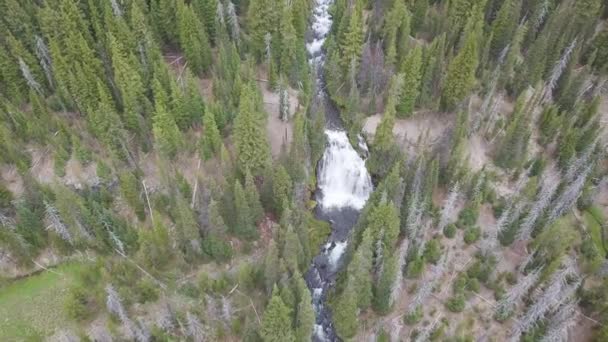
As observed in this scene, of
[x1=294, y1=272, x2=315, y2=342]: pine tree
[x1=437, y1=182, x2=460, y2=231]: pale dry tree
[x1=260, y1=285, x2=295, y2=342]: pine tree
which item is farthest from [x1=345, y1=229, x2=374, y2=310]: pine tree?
[x1=437, y1=182, x2=460, y2=231]: pale dry tree

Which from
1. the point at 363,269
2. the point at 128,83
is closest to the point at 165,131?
the point at 128,83

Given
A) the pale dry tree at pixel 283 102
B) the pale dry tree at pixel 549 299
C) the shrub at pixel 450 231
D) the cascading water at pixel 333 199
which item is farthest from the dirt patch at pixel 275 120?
the pale dry tree at pixel 549 299

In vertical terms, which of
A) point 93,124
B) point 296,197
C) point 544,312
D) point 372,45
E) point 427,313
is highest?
point 372,45

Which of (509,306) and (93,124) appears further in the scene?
(93,124)

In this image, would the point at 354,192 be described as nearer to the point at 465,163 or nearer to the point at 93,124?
the point at 465,163

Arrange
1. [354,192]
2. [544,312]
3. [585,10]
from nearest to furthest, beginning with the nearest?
1. [544,312]
2. [354,192]
3. [585,10]

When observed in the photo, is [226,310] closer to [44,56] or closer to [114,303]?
[114,303]

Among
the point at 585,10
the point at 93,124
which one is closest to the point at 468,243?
the point at 585,10
